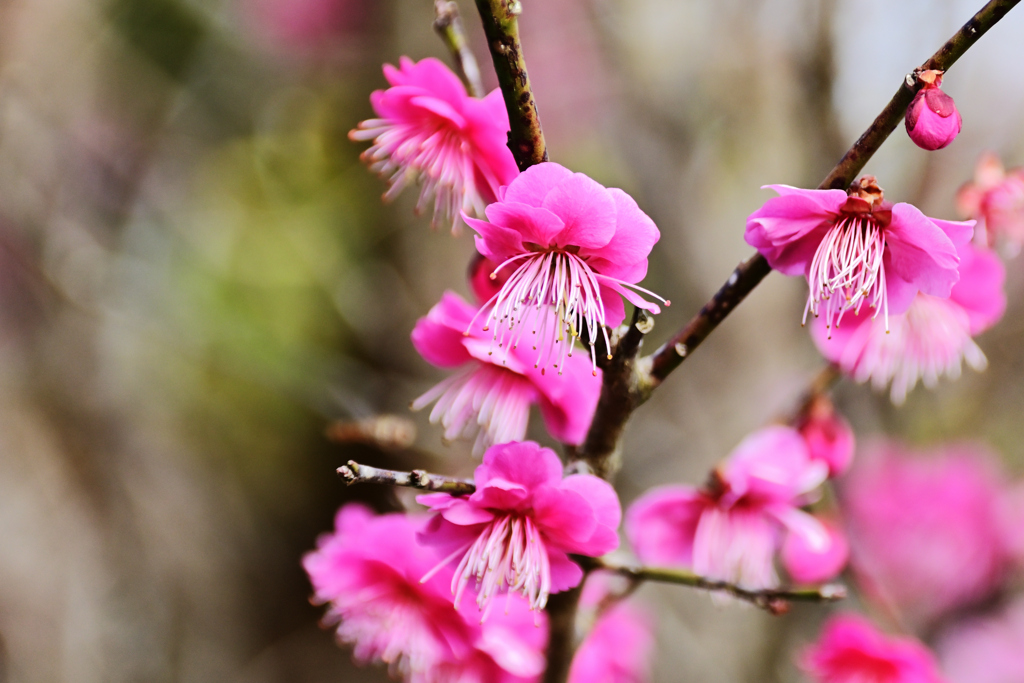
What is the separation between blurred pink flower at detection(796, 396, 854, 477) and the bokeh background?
0.95m

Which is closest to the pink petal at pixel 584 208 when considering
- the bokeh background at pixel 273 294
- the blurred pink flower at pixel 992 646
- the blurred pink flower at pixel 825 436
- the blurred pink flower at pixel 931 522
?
the blurred pink flower at pixel 825 436

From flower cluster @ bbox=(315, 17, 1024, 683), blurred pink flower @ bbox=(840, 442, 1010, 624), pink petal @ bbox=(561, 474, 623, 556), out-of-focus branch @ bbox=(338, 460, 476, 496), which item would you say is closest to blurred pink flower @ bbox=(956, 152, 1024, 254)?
flower cluster @ bbox=(315, 17, 1024, 683)

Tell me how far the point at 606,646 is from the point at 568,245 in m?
0.77

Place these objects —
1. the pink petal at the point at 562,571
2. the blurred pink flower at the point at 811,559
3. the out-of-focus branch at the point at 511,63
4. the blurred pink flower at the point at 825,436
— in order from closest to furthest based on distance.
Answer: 1. the out-of-focus branch at the point at 511,63
2. the pink petal at the point at 562,571
3. the blurred pink flower at the point at 825,436
4. the blurred pink flower at the point at 811,559

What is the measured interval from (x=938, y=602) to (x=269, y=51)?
3.42m

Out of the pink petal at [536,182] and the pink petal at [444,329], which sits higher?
the pink petal at [536,182]

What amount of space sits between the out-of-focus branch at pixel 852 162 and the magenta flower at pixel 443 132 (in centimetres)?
21

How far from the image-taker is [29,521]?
87.2 inches

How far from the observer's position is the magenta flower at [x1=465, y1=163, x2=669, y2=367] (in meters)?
0.49

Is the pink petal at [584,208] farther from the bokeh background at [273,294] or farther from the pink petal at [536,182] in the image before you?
the bokeh background at [273,294]

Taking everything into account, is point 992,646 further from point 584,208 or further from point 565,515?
point 584,208

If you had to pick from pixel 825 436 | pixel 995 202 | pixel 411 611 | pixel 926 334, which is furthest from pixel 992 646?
pixel 411 611

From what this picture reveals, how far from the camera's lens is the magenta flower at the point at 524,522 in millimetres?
534

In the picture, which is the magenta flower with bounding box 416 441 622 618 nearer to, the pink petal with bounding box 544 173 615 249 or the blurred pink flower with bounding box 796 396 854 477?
the pink petal with bounding box 544 173 615 249
